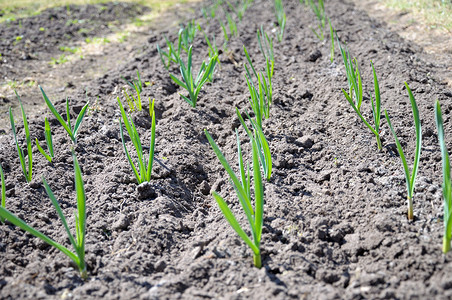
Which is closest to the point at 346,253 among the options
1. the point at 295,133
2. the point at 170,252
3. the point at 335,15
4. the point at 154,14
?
the point at 170,252

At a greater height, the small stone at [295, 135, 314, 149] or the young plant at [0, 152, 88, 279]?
the young plant at [0, 152, 88, 279]

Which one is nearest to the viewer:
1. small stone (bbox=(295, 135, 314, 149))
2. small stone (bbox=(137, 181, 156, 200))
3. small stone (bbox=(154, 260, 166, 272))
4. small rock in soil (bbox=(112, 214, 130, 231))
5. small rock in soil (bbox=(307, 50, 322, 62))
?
small stone (bbox=(154, 260, 166, 272))

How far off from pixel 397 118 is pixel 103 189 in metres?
1.88

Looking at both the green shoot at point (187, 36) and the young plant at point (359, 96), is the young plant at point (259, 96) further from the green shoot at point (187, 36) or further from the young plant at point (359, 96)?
the green shoot at point (187, 36)

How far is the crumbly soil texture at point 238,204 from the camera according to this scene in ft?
5.13

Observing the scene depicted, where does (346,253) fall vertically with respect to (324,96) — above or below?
below

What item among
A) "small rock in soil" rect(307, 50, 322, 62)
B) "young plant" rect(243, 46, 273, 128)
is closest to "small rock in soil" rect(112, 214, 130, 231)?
"young plant" rect(243, 46, 273, 128)

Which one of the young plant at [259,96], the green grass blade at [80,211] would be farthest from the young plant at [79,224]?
the young plant at [259,96]

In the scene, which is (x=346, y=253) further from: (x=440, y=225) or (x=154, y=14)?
(x=154, y=14)

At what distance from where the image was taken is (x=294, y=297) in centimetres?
147

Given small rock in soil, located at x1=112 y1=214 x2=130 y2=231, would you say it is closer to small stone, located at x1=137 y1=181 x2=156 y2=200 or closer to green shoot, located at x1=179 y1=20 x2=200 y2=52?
small stone, located at x1=137 y1=181 x2=156 y2=200

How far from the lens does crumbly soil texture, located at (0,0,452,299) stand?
1562mm

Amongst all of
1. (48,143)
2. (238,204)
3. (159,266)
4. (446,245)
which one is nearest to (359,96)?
(238,204)

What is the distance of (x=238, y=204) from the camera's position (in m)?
2.10
